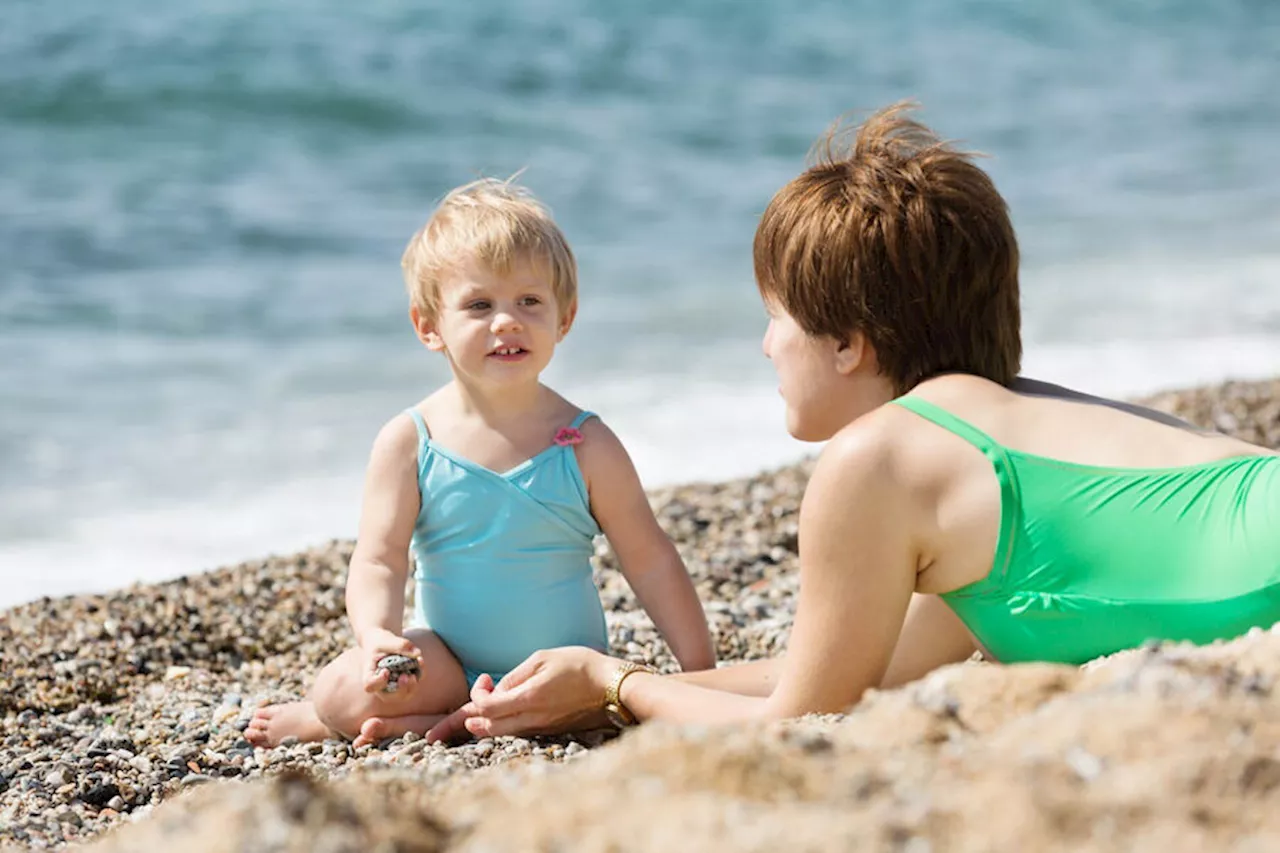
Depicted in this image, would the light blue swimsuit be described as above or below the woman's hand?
above

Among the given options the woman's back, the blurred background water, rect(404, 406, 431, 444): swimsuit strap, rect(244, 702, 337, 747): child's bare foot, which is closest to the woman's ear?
the woman's back

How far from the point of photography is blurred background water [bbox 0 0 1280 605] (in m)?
8.62

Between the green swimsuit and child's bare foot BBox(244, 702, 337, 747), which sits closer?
the green swimsuit

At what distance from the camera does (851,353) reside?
342 cm

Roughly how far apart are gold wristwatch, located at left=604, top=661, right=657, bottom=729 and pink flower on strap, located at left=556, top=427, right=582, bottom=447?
2.21ft

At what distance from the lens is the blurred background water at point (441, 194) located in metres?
8.62

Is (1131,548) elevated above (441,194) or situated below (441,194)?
below

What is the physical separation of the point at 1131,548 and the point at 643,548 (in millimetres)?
1507

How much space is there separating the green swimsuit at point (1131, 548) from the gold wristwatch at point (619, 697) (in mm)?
1005

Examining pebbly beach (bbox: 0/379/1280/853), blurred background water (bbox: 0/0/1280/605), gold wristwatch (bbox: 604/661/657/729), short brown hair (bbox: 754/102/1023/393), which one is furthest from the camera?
blurred background water (bbox: 0/0/1280/605)

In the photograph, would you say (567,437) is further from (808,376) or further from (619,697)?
(808,376)

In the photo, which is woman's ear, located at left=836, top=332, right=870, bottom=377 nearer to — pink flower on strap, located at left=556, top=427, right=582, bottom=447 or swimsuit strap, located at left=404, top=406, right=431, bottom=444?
pink flower on strap, located at left=556, top=427, right=582, bottom=447

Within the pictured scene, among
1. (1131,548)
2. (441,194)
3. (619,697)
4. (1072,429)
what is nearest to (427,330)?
(619,697)

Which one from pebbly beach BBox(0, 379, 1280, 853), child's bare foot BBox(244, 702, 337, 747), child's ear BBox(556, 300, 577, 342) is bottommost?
child's bare foot BBox(244, 702, 337, 747)
